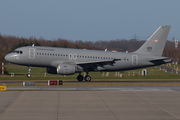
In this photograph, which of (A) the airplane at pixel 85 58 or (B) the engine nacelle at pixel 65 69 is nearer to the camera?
(B) the engine nacelle at pixel 65 69

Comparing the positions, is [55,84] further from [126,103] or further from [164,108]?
[164,108]

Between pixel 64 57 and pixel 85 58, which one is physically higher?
pixel 64 57

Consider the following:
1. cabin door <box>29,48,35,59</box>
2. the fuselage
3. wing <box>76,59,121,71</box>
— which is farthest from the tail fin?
cabin door <box>29,48,35,59</box>

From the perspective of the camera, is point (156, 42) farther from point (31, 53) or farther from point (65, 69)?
point (31, 53)

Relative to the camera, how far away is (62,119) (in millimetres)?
13945

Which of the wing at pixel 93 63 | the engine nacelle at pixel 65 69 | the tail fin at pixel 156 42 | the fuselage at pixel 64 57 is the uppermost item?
the tail fin at pixel 156 42

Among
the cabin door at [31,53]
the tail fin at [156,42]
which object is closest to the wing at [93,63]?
the cabin door at [31,53]

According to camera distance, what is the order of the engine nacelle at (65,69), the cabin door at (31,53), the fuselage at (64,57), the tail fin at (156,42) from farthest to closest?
the tail fin at (156,42) < the fuselage at (64,57) < the cabin door at (31,53) < the engine nacelle at (65,69)

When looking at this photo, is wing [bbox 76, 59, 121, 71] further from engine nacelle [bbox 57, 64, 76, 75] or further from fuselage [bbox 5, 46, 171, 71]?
engine nacelle [bbox 57, 64, 76, 75]

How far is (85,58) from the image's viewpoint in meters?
37.4

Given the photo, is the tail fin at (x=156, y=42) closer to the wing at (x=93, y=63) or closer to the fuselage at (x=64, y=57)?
the fuselage at (x=64, y=57)

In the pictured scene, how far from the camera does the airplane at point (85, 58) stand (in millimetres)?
35963

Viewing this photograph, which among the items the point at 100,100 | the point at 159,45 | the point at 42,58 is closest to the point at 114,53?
the point at 159,45

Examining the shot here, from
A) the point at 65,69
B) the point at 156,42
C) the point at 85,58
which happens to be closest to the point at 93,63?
the point at 85,58
